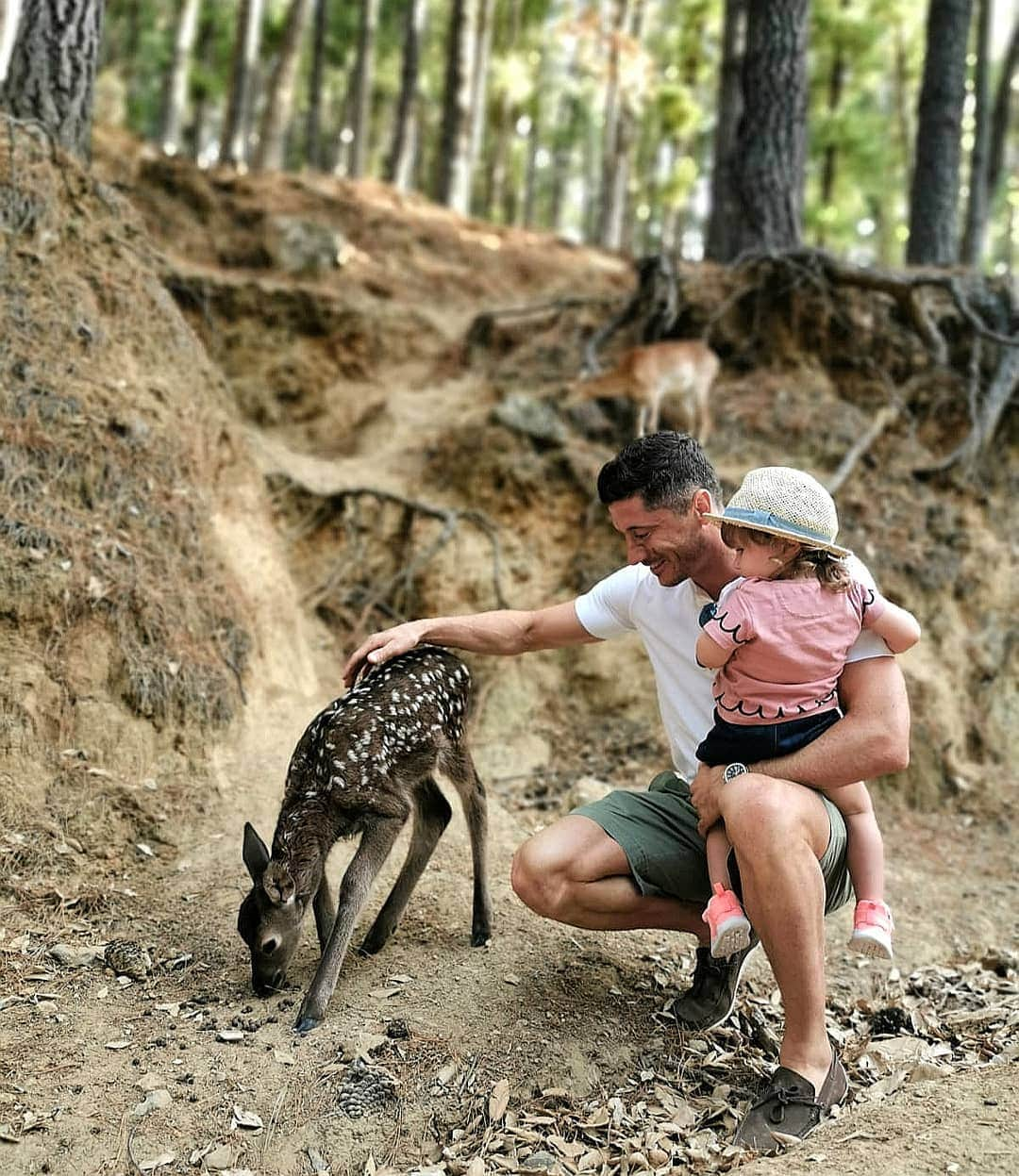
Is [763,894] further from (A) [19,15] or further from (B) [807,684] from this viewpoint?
(A) [19,15]

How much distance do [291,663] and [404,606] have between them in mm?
1630

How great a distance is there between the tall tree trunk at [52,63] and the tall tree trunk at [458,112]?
434 inches

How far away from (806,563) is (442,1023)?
231 cm

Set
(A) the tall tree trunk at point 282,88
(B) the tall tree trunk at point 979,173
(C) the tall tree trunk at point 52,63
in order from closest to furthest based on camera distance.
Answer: (C) the tall tree trunk at point 52,63
(B) the tall tree trunk at point 979,173
(A) the tall tree trunk at point 282,88

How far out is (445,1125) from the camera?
12.8 feet

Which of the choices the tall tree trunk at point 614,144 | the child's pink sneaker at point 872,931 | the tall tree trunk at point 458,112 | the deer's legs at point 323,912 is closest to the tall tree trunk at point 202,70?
the tall tree trunk at point 614,144

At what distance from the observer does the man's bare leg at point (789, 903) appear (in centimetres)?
373

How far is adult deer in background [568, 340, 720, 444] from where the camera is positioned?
9.76 m

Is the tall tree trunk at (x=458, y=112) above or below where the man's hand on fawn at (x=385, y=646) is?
above

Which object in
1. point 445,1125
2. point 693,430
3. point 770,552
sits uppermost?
point 693,430

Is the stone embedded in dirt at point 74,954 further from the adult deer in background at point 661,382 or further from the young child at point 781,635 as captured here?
the adult deer in background at point 661,382

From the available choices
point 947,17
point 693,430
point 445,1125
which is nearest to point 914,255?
point 947,17

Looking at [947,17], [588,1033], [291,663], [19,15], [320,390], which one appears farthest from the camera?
[947,17]

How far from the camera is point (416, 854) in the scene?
17.1ft
